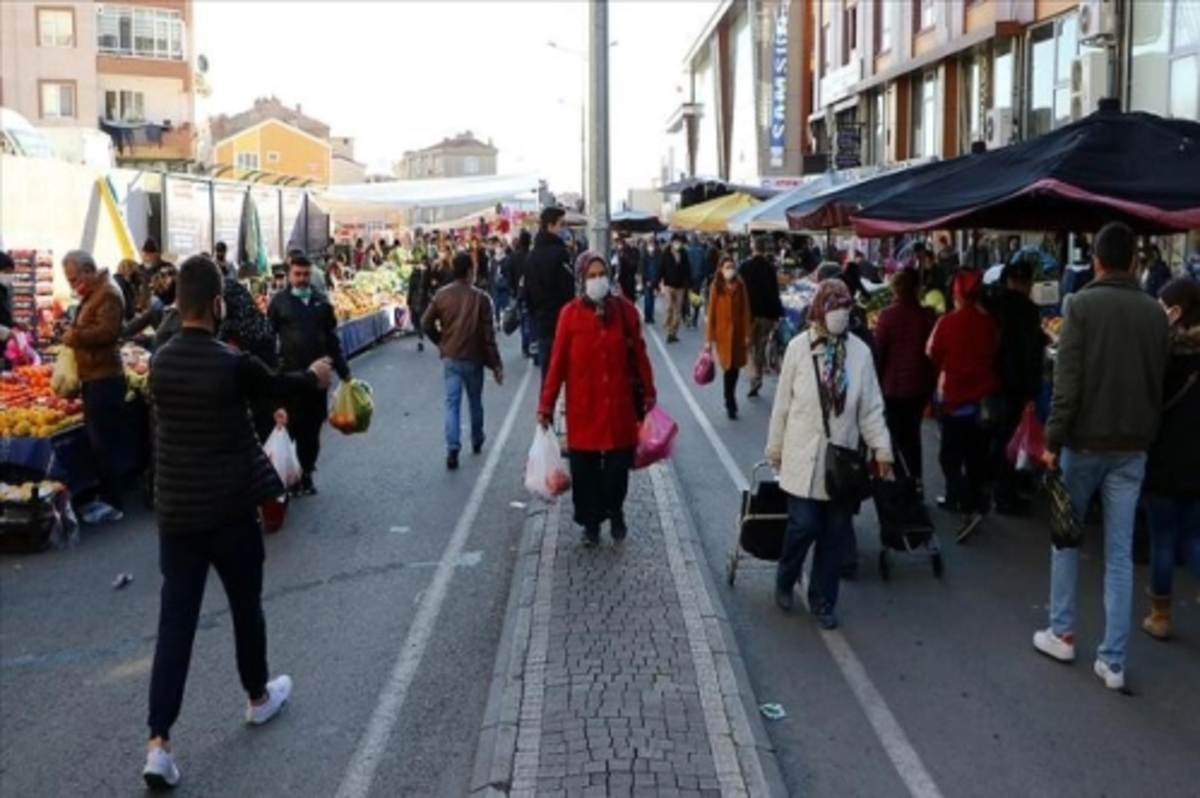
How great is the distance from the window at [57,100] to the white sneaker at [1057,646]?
180 ft

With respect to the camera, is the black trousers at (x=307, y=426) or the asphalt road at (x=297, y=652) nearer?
the asphalt road at (x=297, y=652)

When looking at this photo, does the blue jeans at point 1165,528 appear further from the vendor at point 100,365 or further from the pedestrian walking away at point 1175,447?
the vendor at point 100,365

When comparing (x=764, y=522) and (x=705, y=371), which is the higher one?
(x=705, y=371)

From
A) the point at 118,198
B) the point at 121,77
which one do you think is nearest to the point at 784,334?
the point at 118,198

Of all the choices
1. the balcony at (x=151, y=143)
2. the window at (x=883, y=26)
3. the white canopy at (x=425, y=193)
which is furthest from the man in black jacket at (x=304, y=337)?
the balcony at (x=151, y=143)

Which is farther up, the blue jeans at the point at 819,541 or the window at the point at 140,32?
the window at the point at 140,32

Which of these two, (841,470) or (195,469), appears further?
(841,470)

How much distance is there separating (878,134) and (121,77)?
3924 cm

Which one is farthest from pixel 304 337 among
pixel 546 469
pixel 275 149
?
pixel 275 149

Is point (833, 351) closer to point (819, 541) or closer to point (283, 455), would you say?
point (819, 541)

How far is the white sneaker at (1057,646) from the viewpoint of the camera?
6.36 metres

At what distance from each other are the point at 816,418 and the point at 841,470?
0.32m

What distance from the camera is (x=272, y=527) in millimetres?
9500

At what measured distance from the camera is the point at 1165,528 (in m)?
6.55
